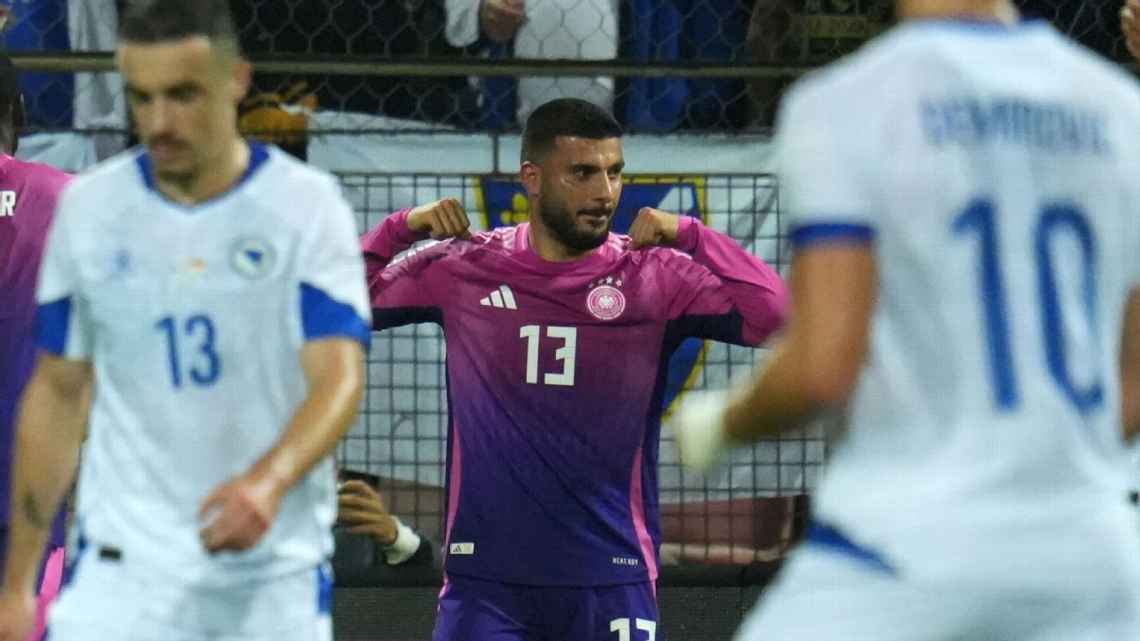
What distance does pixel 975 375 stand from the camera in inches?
94.3

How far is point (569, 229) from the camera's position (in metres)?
5.30

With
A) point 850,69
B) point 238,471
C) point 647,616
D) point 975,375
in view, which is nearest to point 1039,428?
point 975,375

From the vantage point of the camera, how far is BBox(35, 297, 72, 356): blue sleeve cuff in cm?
334

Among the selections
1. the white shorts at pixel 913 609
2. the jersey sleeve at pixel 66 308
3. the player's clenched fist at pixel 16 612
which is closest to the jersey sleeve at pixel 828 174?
the white shorts at pixel 913 609

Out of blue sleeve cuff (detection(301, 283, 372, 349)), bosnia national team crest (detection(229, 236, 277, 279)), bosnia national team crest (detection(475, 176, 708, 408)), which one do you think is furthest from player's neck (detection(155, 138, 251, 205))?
bosnia national team crest (detection(475, 176, 708, 408))

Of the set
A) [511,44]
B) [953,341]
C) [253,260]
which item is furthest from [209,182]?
[511,44]

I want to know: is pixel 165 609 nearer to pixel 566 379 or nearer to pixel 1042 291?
pixel 1042 291

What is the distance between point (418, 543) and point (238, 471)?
263 cm

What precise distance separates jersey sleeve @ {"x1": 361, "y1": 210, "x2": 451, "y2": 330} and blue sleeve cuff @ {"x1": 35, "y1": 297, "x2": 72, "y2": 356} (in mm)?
2004

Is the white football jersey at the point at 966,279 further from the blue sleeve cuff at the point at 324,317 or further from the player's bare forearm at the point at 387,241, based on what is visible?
the player's bare forearm at the point at 387,241

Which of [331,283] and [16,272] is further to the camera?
[16,272]

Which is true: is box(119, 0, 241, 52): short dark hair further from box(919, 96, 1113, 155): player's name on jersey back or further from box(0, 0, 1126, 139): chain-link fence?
box(0, 0, 1126, 139): chain-link fence

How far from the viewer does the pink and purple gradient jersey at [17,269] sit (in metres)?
4.88

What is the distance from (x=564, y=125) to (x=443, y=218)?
16.9 inches
